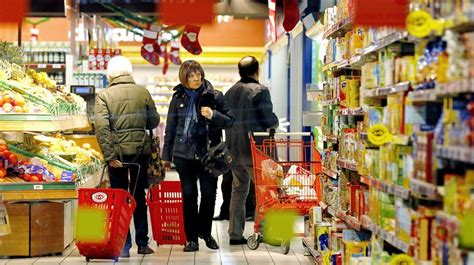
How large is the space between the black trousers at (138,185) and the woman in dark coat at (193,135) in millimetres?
218

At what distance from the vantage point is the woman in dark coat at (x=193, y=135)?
825 cm

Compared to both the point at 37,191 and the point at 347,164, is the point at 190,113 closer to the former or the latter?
the point at 37,191

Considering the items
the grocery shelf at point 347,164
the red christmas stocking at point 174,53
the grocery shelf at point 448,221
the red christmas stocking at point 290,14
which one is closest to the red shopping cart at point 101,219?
the grocery shelf at point 347,164

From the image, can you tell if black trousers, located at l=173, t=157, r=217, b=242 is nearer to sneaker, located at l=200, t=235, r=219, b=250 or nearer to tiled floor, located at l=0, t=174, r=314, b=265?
sneaker, located at l=200, t=235, r=219, b=250

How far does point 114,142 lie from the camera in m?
8.16

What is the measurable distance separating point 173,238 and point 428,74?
4727 mm

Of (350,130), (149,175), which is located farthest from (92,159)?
(350,130)

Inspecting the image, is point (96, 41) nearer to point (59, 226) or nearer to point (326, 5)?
point (326, 5)

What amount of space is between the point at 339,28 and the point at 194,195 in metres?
2.27

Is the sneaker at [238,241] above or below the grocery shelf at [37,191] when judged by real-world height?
below

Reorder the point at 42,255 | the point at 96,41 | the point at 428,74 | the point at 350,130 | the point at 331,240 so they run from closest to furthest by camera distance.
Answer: the point at 428,74
the point at 350,130
the point at 331,240
the point at 42,255
the point at 96,41

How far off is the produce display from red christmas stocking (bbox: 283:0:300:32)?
289cm

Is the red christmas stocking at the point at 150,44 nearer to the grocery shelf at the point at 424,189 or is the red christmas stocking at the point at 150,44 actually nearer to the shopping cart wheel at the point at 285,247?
the shopping cart wheel at the point at 285,247

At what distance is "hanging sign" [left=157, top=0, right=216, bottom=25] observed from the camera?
9.60 metres
